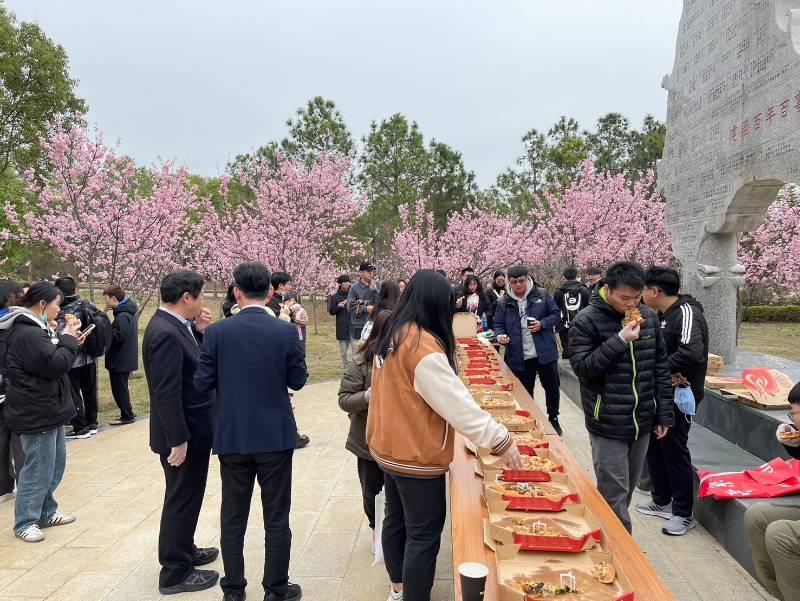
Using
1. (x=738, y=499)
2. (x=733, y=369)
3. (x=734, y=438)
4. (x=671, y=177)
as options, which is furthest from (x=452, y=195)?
(x=738, y=499)

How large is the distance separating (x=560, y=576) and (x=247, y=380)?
1.71 metres

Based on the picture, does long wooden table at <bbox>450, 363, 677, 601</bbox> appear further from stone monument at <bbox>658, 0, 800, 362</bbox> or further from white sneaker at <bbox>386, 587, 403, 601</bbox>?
stone monument at <bbox>658, 0, 800, 362</bbox>

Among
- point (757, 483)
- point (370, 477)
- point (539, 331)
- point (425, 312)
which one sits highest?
point (425, 312)

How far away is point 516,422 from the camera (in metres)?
3.47

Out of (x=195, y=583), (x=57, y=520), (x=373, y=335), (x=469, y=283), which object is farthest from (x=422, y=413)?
(x=469, y=283)

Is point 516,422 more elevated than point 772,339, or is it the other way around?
point 516,422

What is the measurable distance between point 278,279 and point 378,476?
11.4ft

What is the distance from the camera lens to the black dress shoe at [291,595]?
289 centimetres

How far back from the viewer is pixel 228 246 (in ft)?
48.1

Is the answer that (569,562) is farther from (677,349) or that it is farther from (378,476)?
(677,349)

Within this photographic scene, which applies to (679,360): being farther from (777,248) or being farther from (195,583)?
(777,248)

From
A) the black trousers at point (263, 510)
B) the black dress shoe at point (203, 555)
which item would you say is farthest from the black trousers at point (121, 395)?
the black trousers at point (263, 510)

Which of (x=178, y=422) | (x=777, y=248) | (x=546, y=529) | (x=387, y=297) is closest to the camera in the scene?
(x=546, y=529)

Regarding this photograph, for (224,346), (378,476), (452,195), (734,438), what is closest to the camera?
(224,346)
